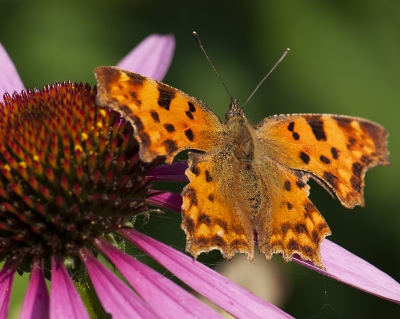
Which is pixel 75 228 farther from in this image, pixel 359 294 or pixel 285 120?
pixel 359 294

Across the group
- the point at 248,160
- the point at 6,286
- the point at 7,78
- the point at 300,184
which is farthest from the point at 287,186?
the point at 7,78

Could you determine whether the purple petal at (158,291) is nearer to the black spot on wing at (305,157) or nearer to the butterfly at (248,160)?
the butterfly at (248,160)

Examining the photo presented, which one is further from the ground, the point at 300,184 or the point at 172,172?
the point at 300,184

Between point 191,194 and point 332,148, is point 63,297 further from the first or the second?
point 332,148

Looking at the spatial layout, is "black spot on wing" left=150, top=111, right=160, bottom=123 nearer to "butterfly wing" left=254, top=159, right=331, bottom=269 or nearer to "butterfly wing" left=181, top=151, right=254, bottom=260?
"butterfly wing" left=181, top=151, right=254, bottom=260

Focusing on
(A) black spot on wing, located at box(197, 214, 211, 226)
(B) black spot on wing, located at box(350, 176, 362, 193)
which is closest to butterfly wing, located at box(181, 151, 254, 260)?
(A) black spot on wing, located at box(197, 214, 211, 226)

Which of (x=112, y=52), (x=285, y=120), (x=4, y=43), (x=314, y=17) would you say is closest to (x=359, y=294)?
(x=285, y=120)
